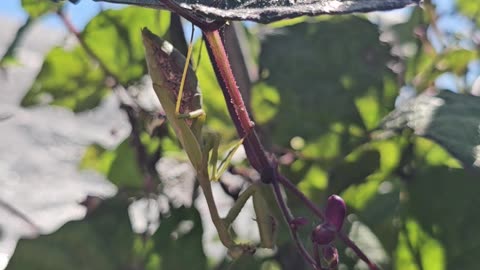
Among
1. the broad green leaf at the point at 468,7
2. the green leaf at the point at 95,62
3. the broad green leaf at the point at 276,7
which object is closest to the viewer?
the broad green leaf at the point at 276,7

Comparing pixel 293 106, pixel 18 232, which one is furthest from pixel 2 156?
pixel 293 106

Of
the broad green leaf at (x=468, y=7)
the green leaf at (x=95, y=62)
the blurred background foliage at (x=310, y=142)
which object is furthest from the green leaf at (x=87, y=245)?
the broad green leaf at (x=468, y=7)

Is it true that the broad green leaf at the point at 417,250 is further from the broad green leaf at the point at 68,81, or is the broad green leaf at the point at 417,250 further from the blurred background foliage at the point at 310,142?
the broad green leaf at the point at 68,81

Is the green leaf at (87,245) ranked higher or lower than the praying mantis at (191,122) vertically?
lower

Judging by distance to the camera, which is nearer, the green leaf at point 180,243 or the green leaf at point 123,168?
the green leaf at point 180,243

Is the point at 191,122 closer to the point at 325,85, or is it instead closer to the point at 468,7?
the point at 325,85

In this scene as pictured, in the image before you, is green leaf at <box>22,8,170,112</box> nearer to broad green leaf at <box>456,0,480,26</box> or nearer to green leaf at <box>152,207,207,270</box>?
green leaf at <box>152,207,207,270</box>

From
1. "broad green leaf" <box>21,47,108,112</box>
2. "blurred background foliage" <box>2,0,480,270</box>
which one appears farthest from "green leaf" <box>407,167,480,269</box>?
"broad green leaf" <box>21,47,108,112</box>

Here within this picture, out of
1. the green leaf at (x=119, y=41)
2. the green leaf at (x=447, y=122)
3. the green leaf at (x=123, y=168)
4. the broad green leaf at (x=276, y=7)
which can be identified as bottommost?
the green leaf at (x=123, y=168)
